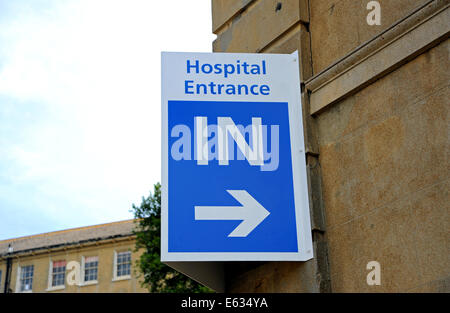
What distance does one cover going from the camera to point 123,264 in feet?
170

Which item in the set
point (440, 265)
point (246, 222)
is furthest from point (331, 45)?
point (440, 265)

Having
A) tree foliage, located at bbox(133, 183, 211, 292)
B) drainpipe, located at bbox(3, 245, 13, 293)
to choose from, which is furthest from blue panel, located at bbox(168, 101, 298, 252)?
drainpipe, located at bbox(3, 245, 13, 293)

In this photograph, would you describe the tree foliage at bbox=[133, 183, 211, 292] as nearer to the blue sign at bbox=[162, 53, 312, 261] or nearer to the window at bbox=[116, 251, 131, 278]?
the window at bbox=[116, 251, 131, 278]

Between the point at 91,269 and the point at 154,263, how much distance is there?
2153 cm

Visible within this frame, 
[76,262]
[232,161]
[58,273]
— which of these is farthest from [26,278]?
[232,161]

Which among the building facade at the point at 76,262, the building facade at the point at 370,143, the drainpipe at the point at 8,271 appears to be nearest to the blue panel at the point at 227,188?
the building facade at the point at 370,143

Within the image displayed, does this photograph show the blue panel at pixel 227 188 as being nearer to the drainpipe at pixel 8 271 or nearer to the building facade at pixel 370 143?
the building facade at pixel 370 143

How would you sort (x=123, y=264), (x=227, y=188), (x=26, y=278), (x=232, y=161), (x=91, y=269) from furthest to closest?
(x=26, y=278)
(x=91, y=269)
(x=123, y=264)
(x=232, y=161)
(x=227, y=188)

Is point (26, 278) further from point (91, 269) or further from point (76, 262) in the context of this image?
point (91, 269)

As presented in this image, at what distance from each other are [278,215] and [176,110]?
1.37 metres

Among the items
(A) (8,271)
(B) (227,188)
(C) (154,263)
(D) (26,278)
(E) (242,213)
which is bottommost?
(E) (242,213)

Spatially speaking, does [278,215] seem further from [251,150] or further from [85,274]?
[85,274]

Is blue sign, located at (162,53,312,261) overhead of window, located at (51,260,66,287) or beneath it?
beneath

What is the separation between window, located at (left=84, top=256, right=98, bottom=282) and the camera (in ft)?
173
